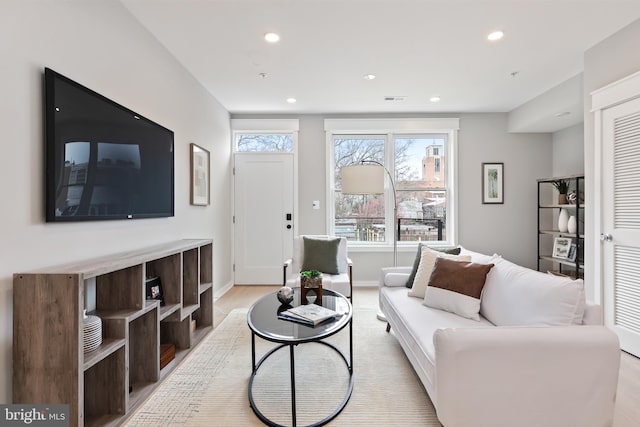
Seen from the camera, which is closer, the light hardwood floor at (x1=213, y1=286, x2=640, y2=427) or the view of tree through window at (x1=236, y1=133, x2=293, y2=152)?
the light hardwood floor at (x1=213, y1=286, x2=640, y2=427)

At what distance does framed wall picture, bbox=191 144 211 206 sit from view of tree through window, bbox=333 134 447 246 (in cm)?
190

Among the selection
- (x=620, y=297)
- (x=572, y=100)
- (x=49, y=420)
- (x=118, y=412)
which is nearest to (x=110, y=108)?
(x=49, y=420)

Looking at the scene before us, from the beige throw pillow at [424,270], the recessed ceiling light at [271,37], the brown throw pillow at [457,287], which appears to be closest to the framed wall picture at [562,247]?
the beige throw pillow at [424,270]

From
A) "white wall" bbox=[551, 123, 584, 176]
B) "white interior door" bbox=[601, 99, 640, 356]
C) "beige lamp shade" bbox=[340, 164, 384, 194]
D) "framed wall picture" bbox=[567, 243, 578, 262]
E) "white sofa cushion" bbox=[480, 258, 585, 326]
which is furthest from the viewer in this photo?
"white wall" bbox=[551, 123, 584, 176]

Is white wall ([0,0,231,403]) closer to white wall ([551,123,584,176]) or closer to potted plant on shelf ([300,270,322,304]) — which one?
potted plant on shelf ([300,270,322,304])

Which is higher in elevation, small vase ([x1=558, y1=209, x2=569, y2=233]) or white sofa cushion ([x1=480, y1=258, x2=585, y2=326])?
small vase ([x1=558, y1=209, x2=569, y2=233])

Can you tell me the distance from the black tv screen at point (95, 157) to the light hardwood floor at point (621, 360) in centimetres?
160

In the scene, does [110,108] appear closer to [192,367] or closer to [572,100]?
[192,367]

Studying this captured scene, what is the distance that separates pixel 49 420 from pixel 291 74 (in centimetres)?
309

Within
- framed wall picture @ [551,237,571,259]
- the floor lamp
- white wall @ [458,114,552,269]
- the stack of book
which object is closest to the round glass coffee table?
the stack of book

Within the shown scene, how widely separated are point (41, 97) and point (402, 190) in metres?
4.06

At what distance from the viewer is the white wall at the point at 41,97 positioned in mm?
1334

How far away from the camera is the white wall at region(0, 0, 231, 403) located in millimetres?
1334

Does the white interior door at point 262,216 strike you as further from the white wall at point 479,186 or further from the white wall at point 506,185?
the white wall at point 506,185
